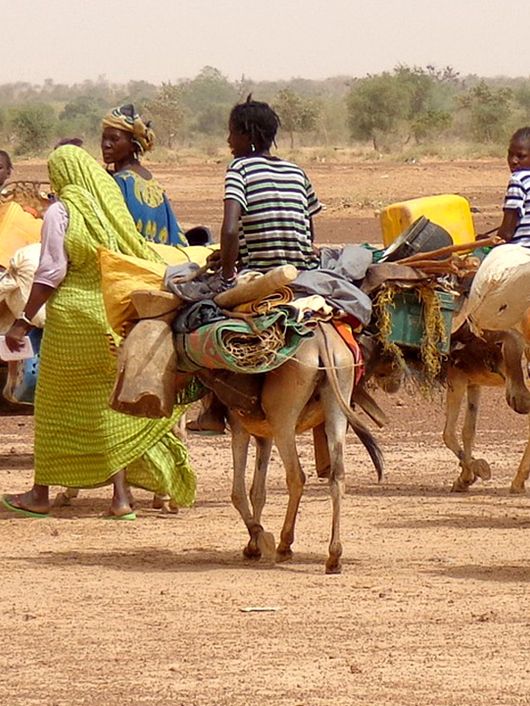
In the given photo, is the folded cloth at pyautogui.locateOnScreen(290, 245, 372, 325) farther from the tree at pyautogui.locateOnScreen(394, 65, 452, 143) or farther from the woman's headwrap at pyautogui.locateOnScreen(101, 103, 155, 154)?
the tree at pyautogui.locateOnScreen(394, 65, 452, 143)

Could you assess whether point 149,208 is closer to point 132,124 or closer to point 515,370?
point 132,124

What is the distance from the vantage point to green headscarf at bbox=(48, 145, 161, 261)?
10109 millimetres

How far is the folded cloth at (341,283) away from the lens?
8.72 metres

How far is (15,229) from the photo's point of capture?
38.7 ft

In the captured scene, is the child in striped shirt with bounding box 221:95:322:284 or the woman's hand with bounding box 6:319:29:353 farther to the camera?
the woman's hand with bounding box 6:319:29:353

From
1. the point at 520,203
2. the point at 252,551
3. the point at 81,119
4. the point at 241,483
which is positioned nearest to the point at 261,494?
the point at 241,483

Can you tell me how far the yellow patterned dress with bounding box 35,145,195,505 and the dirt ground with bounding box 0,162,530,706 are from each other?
1.01 feet

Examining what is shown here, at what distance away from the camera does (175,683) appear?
6.54 m

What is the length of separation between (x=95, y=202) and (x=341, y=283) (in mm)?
1952

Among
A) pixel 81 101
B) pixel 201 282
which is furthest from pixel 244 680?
pixel 81 101

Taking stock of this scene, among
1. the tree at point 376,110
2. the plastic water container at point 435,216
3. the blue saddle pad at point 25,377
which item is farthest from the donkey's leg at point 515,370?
the tree at point 376,110

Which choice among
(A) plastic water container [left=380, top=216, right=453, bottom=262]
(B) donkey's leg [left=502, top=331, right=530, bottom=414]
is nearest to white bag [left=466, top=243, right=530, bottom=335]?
(A) plastic water container [left=380, top=216, right=453, bottom=262]

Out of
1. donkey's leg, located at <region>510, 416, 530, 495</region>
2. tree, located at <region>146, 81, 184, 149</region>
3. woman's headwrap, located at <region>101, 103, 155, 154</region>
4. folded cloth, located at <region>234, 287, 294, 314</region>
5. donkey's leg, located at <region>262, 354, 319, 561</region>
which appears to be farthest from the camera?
tree, located at <region>146, 81, 184, 149</region>

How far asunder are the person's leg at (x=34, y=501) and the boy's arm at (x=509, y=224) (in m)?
3.07
